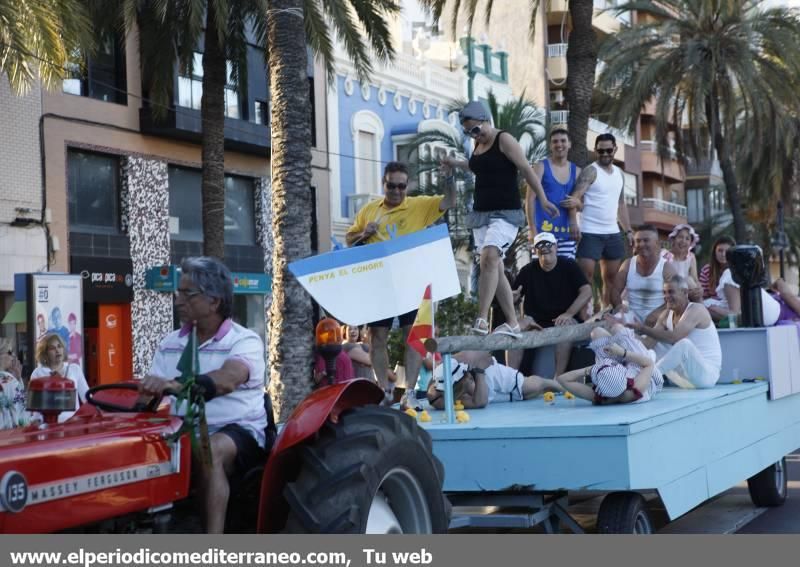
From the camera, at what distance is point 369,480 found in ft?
15.7

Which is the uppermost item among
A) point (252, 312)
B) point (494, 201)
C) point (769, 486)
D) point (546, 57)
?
point (546, 57)

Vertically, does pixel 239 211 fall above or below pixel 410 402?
above

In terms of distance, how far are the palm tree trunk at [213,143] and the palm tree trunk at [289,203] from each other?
5667 millimetres

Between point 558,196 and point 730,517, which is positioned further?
point 558,196

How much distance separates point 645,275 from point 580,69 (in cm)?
767

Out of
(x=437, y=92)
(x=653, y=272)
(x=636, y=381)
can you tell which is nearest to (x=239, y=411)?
(x=636, y=381)

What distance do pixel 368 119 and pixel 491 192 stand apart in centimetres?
2709

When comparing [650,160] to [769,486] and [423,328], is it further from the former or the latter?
[423,328]

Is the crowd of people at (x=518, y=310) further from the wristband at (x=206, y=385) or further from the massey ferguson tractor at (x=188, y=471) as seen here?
the massey ferguson tractor at (x=188, y=471)

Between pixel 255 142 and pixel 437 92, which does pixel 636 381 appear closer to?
pixel 255 142

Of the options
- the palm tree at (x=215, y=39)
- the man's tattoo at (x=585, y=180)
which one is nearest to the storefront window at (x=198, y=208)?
the palm tree at (x=215, y=39)

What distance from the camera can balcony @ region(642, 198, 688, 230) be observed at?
56.1 meters

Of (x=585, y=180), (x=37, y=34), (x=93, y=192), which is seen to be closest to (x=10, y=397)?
(x=585, y=180)

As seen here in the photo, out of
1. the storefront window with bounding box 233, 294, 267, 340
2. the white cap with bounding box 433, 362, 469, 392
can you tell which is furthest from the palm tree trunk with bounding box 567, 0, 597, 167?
the storefront window with bounding box 233, 294, 267, 340
